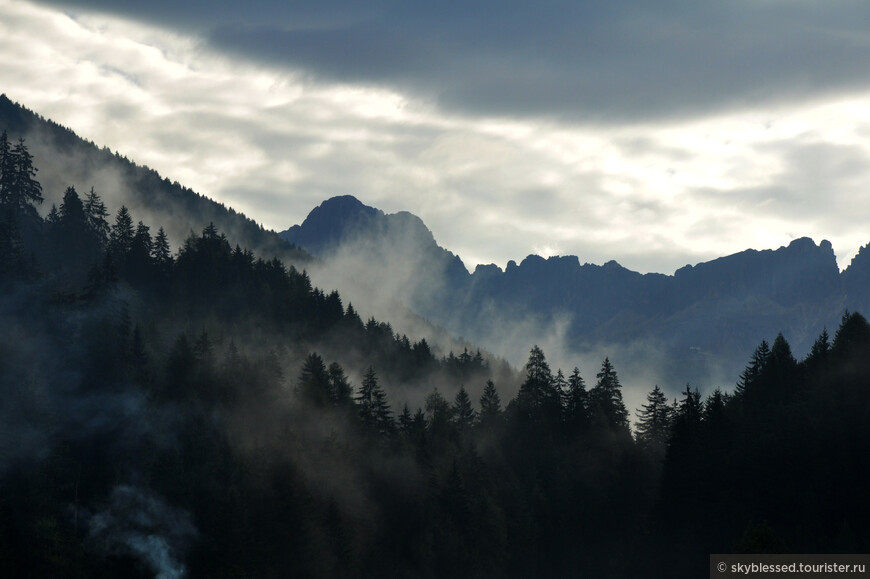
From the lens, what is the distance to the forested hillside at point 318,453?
9469 cm

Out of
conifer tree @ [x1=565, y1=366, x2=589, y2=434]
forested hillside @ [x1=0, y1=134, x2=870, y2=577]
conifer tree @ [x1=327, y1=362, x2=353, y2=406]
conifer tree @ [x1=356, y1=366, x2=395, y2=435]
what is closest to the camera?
forested hillside @ [x1=0, y1=134, x2=870, y2=577]

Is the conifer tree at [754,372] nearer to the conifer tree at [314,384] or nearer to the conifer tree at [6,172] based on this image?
the conifer tree at [314,384]

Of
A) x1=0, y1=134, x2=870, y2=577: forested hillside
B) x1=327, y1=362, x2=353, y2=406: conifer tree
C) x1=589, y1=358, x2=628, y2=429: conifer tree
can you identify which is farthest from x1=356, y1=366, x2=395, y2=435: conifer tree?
x1=589, y1=358, x2=628, y2=429: conifer tree

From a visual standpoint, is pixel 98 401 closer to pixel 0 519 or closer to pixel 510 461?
pixel 0 519

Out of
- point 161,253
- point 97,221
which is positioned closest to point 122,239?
point 161,253

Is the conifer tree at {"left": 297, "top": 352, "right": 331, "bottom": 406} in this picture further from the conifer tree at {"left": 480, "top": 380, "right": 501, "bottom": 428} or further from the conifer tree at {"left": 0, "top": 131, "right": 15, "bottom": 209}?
the conifer tree at {"left": 0, "top": 131, "right": 15, "bottom": 209}

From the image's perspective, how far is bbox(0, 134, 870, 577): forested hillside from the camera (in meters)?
94.7

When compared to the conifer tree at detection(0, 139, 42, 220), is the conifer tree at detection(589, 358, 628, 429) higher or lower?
lower

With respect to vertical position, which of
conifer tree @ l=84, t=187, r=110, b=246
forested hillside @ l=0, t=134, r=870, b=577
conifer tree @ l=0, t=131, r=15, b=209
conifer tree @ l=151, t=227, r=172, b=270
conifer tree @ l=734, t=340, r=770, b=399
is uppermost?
conifer tree @ l=0, t=131, r=15, b=209

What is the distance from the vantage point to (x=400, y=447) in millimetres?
127312

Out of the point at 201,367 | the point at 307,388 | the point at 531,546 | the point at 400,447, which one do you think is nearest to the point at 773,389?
the point at 531,546

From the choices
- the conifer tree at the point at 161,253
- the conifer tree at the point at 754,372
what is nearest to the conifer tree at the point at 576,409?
the conifer tree at the point at 754,372

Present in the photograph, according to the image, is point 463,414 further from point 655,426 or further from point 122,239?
point 122,239

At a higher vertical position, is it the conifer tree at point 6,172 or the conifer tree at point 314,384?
the conifer tree at point 6,172
